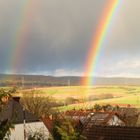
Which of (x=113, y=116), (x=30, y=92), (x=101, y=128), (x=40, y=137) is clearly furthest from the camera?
(x=30, y=92)

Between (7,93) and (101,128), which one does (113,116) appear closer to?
(101,128)

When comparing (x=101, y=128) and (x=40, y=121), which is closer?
(x=101, y=128)

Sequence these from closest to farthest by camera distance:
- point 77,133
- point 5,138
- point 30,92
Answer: point 5,138, point 77,133, point 30,92

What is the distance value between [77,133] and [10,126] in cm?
176

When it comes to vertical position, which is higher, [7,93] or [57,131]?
[7,93]

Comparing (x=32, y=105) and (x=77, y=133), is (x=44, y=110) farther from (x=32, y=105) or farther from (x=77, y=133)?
(x=77, y=133)

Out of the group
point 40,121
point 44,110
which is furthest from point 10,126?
point 44,110

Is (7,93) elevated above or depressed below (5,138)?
above

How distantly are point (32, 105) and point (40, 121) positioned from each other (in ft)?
109

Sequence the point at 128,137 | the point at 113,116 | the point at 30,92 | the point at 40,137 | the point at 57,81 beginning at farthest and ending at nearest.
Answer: the point at 57,81 < the point at 30,92 < the point at 113,116 < the point at 128,137 < the point at 40,137

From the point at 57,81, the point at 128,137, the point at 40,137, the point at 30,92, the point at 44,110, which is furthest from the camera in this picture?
the point at 57,81

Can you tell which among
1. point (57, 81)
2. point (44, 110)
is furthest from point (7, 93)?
point (57, 81)

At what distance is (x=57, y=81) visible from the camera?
182875mm

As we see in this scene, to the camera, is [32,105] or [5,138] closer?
[5,138]
